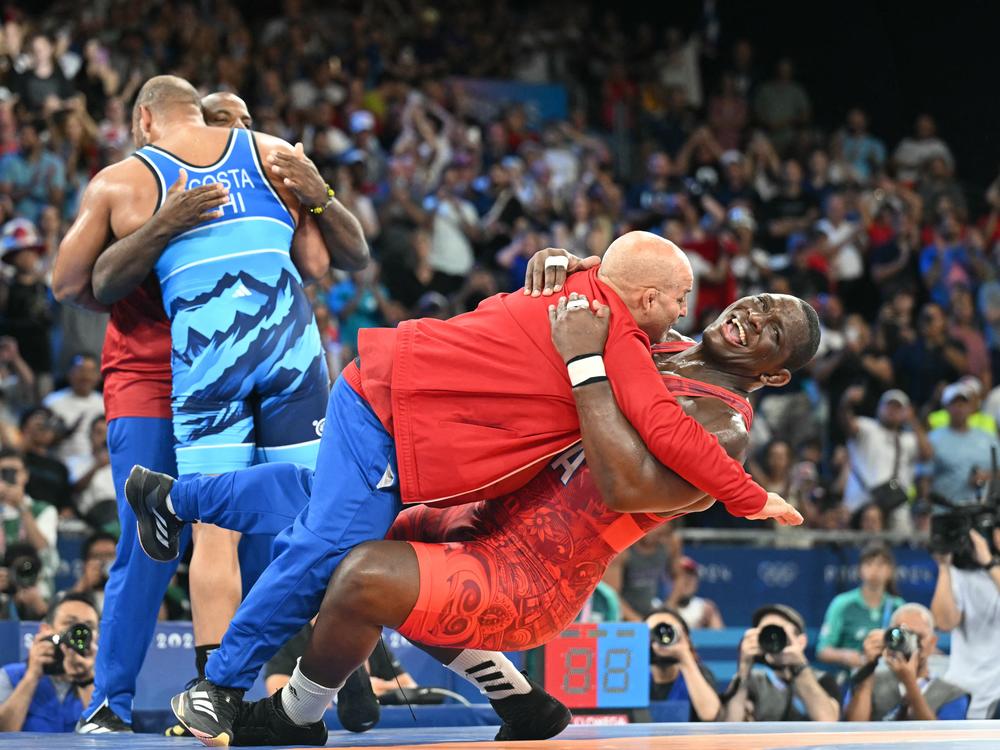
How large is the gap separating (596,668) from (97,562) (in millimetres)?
2308

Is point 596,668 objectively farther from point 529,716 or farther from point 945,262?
point 945,262

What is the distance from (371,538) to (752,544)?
6237 mm

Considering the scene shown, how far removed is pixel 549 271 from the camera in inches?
144

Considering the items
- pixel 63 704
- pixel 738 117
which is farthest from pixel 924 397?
pixel 63 704

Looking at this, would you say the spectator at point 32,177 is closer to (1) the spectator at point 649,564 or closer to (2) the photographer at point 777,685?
(1) the spectator at point 649,564

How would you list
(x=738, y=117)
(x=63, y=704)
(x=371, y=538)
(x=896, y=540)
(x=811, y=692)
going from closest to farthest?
(x=371, y=538)
(x=63, y=704)
(x=811, y=692)
(x=896, y=540)
(x=738, y=117)

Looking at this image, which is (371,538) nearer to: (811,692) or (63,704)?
(63,704)

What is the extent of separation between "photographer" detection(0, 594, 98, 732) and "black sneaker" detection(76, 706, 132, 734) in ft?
2.70

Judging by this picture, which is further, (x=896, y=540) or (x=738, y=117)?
(x=738, y=117)

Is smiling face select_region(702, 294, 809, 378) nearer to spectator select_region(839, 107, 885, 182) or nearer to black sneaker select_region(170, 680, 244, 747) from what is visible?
black sneaker select_region(170, 680, 244, 747)

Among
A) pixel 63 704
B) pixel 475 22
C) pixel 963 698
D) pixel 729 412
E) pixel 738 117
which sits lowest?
pixel 963 698

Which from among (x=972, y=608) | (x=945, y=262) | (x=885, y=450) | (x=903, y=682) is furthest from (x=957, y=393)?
(x=903, y=682)

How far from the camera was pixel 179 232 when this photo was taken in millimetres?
4207

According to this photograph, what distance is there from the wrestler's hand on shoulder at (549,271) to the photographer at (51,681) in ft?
7.96
